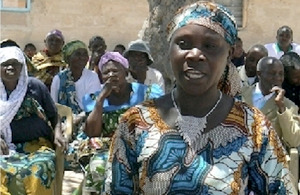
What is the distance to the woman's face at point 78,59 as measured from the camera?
6.14 meters

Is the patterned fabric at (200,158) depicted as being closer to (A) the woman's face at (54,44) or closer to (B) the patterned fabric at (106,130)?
(B) the patterned fabric at (106,130)

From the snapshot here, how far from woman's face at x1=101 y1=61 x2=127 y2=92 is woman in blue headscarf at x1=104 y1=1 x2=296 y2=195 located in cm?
208

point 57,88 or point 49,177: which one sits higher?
point 57,88

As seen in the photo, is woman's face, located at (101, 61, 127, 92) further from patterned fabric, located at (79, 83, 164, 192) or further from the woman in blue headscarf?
the woman in blue headscarf

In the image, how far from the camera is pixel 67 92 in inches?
233

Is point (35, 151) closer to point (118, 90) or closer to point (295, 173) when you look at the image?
point (118, 90)

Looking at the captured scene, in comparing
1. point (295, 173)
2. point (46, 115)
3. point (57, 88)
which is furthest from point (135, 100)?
point (57, 88)

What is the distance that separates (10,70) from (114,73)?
2.63 feet

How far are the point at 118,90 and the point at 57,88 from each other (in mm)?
1830

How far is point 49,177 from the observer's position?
4.34 meters

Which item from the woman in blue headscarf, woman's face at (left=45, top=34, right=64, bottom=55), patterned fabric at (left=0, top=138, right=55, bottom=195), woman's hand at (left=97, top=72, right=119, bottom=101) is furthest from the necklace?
woman's face at (left=45, top=34, right=64, bottom=55)

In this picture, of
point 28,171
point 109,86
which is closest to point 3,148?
point 28,171

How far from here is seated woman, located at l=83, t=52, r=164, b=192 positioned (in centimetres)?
409

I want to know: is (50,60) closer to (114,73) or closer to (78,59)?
(78,59)
